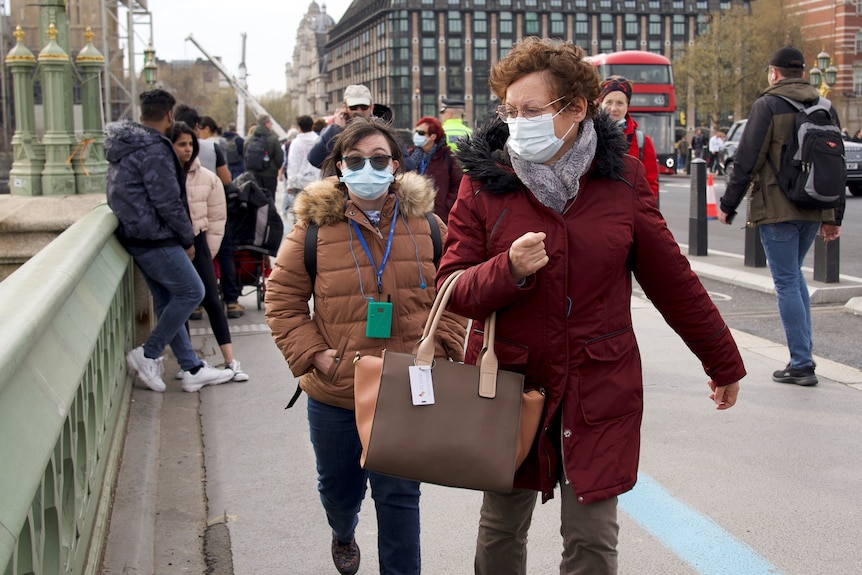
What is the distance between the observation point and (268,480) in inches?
198

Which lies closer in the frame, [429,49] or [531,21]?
[531,21]

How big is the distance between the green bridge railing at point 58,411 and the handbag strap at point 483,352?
3.19 feet

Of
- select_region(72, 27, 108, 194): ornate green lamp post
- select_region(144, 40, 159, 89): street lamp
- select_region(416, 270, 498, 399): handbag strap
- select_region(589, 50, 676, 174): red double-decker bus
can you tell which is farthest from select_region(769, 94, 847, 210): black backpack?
select_region(589, 50, 676, 174): red double-decker bus

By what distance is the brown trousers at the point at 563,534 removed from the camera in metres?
2.85

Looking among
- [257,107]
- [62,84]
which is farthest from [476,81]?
[62,84]

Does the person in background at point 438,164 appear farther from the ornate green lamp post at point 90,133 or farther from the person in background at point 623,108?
the ornate green lamp post at point 90,133

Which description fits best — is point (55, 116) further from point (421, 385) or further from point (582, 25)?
point (582, 25)

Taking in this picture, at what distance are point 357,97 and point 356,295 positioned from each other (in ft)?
13.7

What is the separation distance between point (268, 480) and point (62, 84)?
23.2 ft

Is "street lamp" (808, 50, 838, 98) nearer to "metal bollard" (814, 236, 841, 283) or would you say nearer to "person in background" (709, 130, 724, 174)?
"person in background" (709, 130, 724, 174)

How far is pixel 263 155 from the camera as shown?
1395 cm

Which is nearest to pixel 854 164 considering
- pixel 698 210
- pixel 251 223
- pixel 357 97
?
pixel 698 210

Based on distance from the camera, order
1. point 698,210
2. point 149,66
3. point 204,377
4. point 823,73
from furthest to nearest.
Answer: point 823,73, point 149,66, point 698,210, point 204,377

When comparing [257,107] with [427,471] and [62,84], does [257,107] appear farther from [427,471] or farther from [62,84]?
[427,471]
